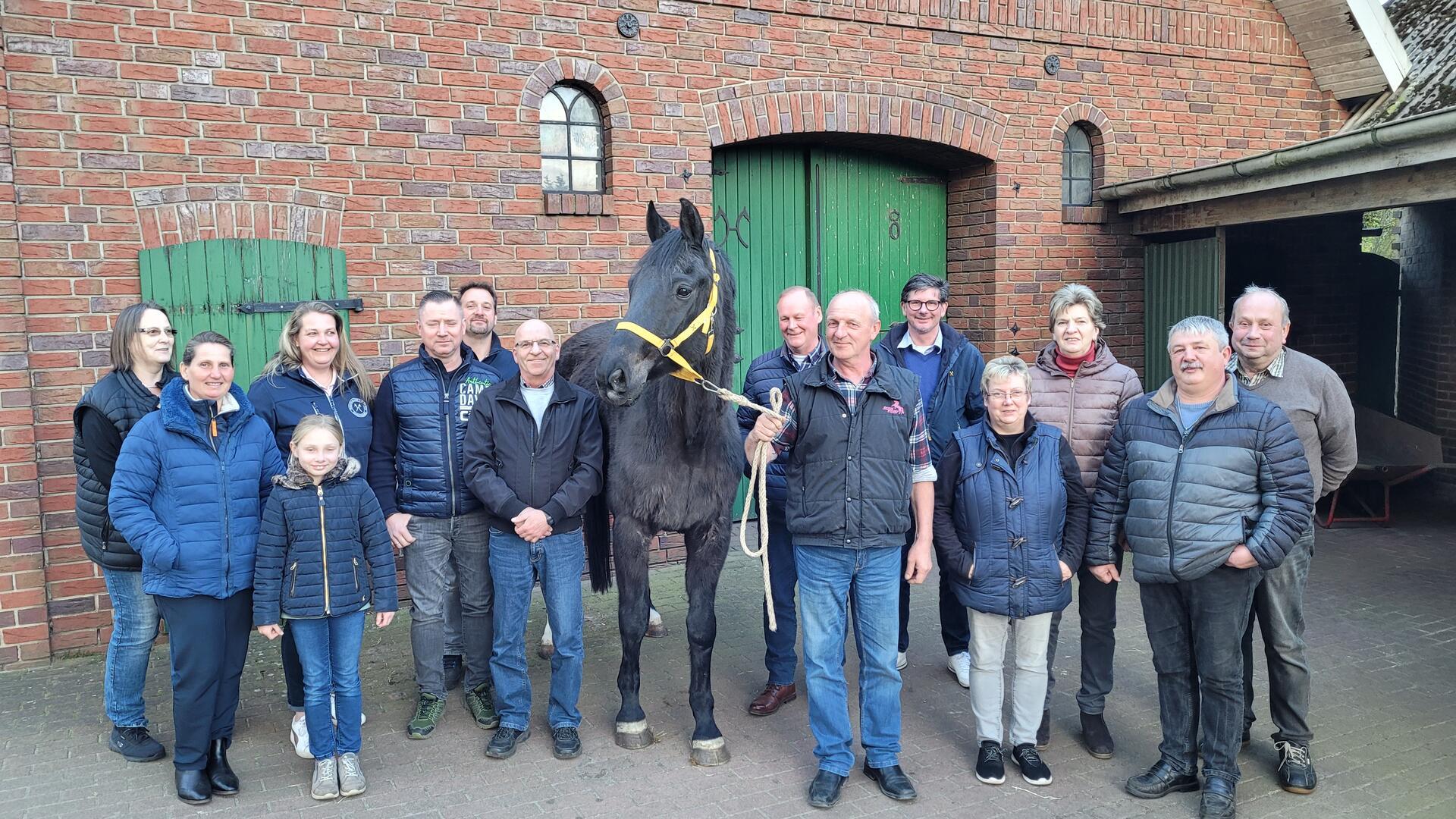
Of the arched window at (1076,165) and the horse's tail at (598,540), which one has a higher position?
the arched window at (1076,165)

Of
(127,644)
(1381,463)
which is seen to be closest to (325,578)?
(127,644)

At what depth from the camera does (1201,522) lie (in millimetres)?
3305

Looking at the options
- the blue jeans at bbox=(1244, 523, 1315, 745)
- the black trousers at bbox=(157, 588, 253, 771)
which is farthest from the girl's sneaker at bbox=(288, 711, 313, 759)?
the blue jeans at bbox=(1244, 523, 1315, 745)

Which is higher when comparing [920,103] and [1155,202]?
[920,103]

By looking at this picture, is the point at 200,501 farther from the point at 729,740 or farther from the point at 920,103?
the point at 920,103

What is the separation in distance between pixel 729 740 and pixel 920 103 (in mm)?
4931

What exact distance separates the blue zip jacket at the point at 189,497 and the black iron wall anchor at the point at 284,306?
1949 mm

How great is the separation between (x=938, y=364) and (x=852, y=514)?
4.71ft

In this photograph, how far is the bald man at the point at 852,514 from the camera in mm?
Result: 3422

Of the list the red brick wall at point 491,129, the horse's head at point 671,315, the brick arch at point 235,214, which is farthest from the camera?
the brick arch at point 235,214

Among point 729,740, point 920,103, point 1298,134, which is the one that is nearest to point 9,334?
point 729,740

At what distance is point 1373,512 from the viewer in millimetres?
A: 7984

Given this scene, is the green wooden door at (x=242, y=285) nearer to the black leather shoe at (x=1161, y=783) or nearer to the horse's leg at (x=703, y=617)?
the horse's leg at (x=703, y=617)

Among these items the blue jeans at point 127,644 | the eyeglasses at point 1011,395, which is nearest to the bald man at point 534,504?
the blue jeans at point 127,644
